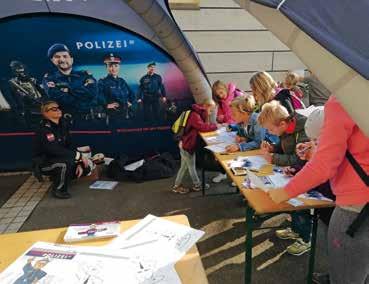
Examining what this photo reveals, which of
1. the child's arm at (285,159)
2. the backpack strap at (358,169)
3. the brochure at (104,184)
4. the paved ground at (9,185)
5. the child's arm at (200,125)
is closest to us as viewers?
the backpack strap at (358,169)

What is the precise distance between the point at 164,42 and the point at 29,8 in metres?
1.85

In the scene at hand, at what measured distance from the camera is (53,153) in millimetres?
4480

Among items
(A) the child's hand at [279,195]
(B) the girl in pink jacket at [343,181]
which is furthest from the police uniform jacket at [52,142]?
(B) the girl in pink jacket at [343,181]

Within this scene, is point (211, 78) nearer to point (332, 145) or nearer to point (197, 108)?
point (197, 108)

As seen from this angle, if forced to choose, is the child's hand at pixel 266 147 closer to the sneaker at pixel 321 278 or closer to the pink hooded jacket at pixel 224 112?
the sneaker at pixel 321 278

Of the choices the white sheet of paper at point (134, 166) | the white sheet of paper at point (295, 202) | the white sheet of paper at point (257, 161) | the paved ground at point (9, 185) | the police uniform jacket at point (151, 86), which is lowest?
the paved ground at point (9, 185)

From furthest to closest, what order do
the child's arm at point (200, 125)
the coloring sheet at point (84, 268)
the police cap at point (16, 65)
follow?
the police cap at point (16, 65) < the child's arm at point (200, 125) < the coloring sheet at point (84, 268)

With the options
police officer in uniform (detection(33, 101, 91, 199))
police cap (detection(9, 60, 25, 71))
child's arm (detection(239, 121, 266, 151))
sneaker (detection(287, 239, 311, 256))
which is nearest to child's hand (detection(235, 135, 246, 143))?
child's arm (detection(239, 121, 266, 151))

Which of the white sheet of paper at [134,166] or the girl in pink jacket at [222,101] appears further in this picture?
the white sheet of paper at [134,166]

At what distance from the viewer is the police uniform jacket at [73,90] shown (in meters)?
4.97

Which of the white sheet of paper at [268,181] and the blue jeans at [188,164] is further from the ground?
the white sheet of paper at [268,181]

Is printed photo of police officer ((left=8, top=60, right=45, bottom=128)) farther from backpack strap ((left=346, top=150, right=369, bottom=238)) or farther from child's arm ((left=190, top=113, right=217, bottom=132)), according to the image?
backpack strap ((left=346, top=150, right=369, bottom=238))

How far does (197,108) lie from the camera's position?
4.05 m

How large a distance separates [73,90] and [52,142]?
984 mm
